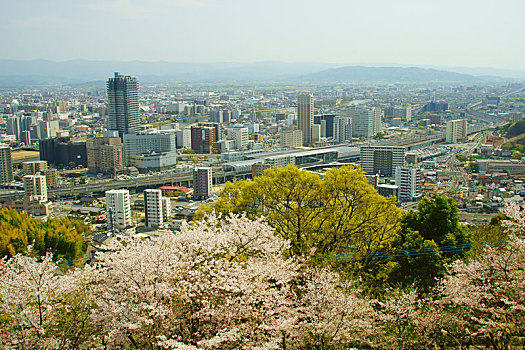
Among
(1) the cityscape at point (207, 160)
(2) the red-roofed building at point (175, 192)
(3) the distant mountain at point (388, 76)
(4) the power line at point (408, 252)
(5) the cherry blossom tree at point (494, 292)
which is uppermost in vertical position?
(3) the distant mountain at point (388, 76)

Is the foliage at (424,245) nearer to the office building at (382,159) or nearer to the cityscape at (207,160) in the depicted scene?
the cityscape at (207,160)

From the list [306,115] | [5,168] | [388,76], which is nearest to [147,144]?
[5,168]

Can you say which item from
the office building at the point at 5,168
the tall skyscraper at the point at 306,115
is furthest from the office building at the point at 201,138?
the office building at the point at 5,168

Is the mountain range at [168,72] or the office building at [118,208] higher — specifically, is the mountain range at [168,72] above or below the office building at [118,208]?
above

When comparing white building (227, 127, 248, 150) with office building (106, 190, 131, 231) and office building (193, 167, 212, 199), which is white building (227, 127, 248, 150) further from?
office building (106, 190, 131, 231)

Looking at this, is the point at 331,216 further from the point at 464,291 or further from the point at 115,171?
the point at 115,171

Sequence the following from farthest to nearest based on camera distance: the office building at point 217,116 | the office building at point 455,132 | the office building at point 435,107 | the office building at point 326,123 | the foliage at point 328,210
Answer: the office building at point 435,107
the office building at point 217,116
the office building at point 326,123
the office building at point 455,132
the foliage at point 328,210
